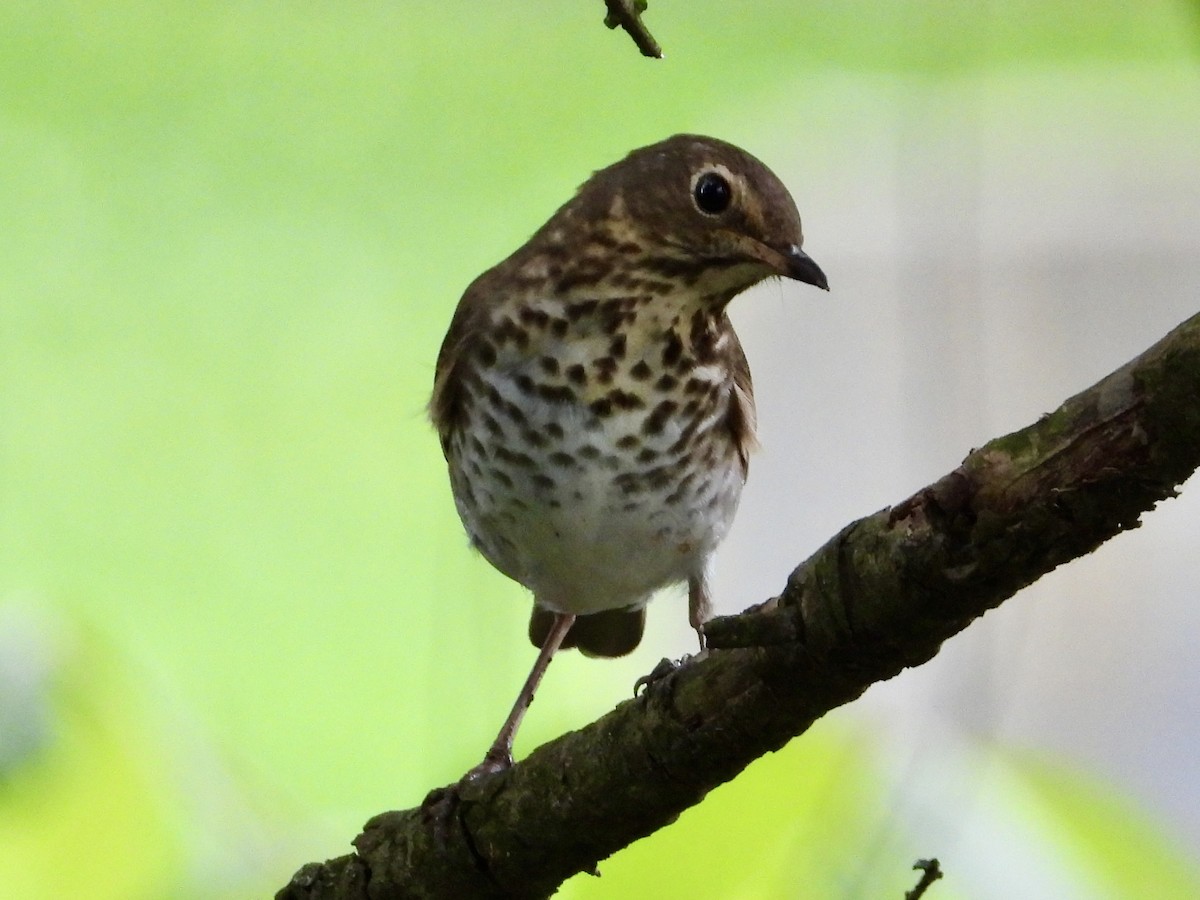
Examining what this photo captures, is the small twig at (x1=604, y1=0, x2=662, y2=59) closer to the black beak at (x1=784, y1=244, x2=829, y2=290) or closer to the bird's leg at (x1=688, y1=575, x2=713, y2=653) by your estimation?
the black beak at (x1=784, y1=244, x2=829, y2=290)

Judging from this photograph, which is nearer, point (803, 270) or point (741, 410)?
point (803, 270)

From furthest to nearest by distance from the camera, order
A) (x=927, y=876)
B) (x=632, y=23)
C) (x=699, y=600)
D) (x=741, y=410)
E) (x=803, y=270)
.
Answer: (x=699, y=600) → (x=741, y=410) → (x=803, y=270) → (x=927, y=876) → (x=632, y=23)

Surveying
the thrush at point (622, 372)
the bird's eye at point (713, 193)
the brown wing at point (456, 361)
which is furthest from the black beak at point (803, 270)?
the brown wing at point (456, 361)

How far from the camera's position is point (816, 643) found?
1360 mm

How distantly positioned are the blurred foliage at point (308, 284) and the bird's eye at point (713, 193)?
1142 mm

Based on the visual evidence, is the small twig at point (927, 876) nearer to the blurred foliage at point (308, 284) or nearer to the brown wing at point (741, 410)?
the brown wing at point (741, 410)

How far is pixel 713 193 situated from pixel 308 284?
1.56m

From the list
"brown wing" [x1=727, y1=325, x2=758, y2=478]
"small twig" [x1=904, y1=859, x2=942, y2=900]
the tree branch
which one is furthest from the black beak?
"small twig" [x1=904, y1=859, x2=942, y2=900]

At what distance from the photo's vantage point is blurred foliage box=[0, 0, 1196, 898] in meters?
3.15

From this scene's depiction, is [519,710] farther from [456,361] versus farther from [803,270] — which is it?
[803,270]

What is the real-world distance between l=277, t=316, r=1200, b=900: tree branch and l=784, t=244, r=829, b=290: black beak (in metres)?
0.65

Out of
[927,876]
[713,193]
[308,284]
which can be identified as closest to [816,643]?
[927,876]

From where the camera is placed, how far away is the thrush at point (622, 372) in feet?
7.00

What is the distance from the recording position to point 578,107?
3.53 meters
